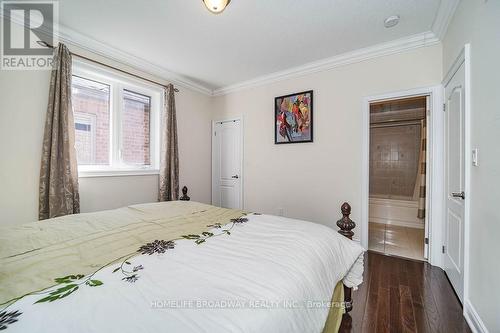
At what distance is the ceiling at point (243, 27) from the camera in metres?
2.04

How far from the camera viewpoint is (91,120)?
9.11ft

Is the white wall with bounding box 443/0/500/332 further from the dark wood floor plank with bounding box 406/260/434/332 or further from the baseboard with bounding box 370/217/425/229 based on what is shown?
the baseboard with bounding box 370/217/425/229

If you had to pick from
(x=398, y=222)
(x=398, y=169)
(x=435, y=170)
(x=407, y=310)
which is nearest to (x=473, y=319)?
(x=407, y=310)

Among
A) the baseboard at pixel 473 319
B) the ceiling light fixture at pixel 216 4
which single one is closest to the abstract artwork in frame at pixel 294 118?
the ceiling light fixture at pixel 216 4

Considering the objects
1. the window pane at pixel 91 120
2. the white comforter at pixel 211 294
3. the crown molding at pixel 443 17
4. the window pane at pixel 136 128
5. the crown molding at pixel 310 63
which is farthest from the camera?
the window pane at pixel 136 128

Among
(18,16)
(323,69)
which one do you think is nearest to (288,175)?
(323,69)

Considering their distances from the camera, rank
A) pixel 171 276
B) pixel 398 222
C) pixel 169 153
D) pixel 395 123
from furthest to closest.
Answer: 1. pixel 395 123
2. pixel 398 222
3. pixel 169 153
4. pixel 171 276

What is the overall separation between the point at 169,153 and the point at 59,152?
134cm

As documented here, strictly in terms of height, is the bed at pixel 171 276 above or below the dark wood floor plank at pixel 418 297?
above

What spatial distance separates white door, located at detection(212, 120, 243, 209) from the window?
1.22 m

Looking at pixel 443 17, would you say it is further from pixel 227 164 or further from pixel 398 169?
pixel 227 164

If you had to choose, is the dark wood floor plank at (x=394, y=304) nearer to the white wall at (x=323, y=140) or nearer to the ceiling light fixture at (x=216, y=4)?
the white wall at (x=323, y=140)

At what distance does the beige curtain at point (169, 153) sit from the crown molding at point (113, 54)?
0.78 ft

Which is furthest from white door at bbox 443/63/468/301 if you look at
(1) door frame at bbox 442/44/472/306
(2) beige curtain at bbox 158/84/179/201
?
(2) beige curtain at bbox 158/84/179/201
